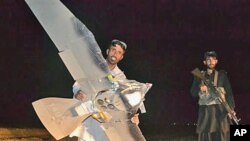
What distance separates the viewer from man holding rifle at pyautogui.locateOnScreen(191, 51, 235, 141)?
2494 mm

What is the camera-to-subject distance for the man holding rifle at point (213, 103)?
249cm

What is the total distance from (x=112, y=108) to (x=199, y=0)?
0.95 metres

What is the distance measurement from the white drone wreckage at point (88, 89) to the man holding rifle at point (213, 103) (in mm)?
636

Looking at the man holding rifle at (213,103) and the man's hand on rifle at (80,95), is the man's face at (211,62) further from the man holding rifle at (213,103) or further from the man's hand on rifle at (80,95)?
the man's hand on rifle at (80,95)

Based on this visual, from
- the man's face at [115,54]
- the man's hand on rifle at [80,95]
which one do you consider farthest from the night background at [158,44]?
the man's hand on rifle at [80,95]

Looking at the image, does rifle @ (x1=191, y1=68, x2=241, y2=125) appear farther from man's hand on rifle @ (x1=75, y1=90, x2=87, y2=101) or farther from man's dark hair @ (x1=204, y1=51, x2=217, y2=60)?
man's hand on rifle @ (x1=75, y1=90, x2=87, y2=101)

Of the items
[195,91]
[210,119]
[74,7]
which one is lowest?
[210,119]

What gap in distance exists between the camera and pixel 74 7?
249 cm

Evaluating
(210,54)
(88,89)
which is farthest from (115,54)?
(210,54)

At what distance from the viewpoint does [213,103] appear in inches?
99.2

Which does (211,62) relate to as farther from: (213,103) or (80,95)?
(80,95)

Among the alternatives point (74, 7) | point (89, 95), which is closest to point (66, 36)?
point (89, 95)

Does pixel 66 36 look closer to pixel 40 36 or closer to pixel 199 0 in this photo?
pixel 40 36

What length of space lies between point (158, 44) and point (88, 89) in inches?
27.3
